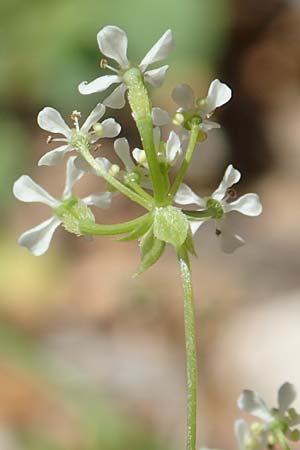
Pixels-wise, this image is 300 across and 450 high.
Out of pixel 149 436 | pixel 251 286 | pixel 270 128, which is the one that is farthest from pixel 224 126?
pixel 149 436

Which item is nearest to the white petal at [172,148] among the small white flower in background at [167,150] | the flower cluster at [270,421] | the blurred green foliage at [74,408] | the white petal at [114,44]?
the small white flower in background at [167,150]

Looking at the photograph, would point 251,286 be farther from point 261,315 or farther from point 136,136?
point 136,136

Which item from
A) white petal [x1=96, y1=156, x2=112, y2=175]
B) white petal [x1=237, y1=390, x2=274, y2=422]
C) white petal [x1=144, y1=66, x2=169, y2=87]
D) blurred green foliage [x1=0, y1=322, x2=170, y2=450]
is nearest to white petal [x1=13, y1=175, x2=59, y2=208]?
white petal [x1=96, y1=156, x2=112, y2=175]

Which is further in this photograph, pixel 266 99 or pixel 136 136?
pixel 266 99

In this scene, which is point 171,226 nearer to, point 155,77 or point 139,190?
point 139,190

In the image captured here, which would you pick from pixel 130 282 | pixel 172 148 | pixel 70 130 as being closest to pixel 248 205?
pixel 172 148

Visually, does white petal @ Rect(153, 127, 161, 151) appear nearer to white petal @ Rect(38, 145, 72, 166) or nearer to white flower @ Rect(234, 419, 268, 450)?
white petal @ Rect(38, 145, 72, 166)
